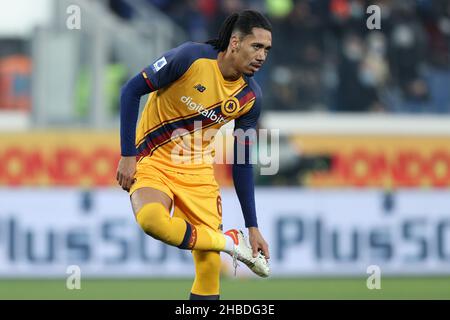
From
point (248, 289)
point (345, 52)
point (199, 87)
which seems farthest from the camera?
point (345, 52)

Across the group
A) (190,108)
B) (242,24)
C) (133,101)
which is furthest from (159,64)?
(242,24)

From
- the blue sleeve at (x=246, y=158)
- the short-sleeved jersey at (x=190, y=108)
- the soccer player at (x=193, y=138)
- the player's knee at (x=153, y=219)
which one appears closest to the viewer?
the player's knee at (x=153, y=219)

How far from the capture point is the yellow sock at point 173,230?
7084 millimetres

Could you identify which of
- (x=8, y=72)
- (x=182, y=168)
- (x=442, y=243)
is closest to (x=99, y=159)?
(x=8, y=72)

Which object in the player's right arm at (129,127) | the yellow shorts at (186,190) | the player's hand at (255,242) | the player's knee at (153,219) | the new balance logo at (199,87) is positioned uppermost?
the new balance logo at (199,87)

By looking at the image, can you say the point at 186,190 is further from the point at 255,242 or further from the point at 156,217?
the point at 255,242

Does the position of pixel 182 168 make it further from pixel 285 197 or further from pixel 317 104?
pixel 317 104

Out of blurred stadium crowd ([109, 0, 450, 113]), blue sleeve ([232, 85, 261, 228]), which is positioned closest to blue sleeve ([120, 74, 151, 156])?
blue sleeve ([232, 85, 261, 228])

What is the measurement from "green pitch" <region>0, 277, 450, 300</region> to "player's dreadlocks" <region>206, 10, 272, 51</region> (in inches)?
152

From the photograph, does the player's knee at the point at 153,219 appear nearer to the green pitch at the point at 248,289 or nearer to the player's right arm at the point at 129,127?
the player's right arm at the point at 129,127

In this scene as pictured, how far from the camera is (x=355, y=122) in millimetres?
17062

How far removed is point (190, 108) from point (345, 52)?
9440 mm

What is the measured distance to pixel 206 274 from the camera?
24.6 ft

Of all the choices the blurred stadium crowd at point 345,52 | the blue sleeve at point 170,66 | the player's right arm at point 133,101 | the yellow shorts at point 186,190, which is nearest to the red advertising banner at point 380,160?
the blurred stadium crowd at point 345,52
